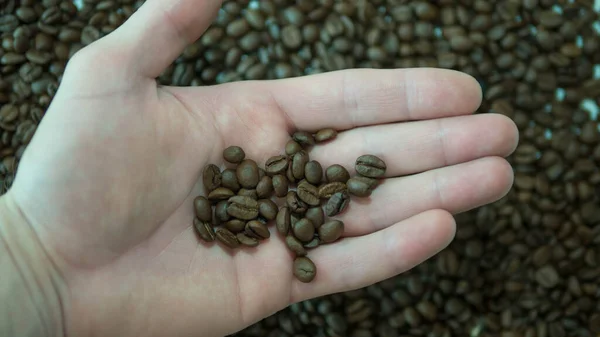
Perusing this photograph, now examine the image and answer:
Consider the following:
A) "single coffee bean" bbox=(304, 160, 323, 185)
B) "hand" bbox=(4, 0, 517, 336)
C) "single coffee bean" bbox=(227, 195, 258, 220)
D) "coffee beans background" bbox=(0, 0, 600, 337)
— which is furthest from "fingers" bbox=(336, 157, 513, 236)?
"coffee beans background" bbox=(0, 0, 600, 337)

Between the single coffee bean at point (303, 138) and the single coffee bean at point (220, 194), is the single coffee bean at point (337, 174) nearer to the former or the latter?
the single coffee bean at point (303, 138)

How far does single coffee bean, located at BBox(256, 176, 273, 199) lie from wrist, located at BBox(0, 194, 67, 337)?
19.8 inches

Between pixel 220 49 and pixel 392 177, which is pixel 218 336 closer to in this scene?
pixel 392 177

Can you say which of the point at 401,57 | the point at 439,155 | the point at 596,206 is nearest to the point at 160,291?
the point at 439,155

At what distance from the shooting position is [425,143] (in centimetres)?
150

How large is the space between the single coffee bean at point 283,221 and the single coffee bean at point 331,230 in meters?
0.08

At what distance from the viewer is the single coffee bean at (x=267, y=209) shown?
1.48 metres

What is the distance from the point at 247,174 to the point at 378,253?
0.38m

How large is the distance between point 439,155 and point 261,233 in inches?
19.0

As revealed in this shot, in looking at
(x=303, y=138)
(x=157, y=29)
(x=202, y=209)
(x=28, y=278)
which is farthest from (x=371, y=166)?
(x=28, y=278)

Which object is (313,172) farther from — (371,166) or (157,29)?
(157,29)

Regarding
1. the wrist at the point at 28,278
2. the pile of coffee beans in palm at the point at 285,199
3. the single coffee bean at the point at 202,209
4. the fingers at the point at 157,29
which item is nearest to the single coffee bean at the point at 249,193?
the pile of coffee beans in palm at the point at 285,199

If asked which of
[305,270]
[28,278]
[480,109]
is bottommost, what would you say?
[480,109]

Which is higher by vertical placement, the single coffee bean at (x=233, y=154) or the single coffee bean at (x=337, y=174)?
the single coffee bean at (x=233, y=154)
